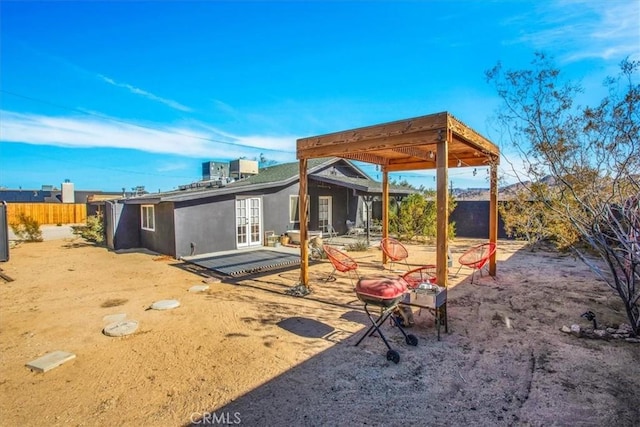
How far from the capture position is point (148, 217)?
11.7m

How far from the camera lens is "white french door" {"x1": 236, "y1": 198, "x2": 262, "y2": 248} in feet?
37.4

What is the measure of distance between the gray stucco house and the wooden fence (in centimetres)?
1610

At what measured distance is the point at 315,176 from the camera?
44.7 feet

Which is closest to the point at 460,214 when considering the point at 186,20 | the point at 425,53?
the point at 425,53

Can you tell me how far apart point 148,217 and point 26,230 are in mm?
7595

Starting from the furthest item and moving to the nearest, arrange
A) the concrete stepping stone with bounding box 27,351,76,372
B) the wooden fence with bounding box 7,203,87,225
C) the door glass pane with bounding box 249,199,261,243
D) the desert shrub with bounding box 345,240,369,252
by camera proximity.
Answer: the wooden fence with bounding box 7,203,87,225, the door glass pane with bounding box 249,199,261,243, the desert shrub with bounding box 345,240,369,252, the concrete stepping stone with bounding box 27,351,76,372

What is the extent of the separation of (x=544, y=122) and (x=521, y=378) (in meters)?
3.66

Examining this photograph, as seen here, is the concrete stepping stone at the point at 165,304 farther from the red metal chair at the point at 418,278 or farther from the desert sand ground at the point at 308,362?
the red metal chair at the point at 418,278

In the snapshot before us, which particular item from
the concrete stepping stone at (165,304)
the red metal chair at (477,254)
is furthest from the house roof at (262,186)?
the red metal chair at (477,254)

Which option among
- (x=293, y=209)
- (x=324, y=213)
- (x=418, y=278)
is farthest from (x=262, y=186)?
(x=418, y=278)

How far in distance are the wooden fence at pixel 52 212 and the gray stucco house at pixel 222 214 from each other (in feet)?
52.8

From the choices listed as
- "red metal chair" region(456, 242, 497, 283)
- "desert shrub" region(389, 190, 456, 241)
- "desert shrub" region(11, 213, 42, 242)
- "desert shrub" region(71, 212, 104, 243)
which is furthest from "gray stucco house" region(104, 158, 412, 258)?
"red metal chair" region(456, 242, 497, 283)

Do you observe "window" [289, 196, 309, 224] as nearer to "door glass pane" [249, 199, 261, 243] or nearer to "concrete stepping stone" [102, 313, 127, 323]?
"door glass pane" [249, 199, 261, 243]

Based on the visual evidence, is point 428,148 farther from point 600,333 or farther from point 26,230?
point 26,230
